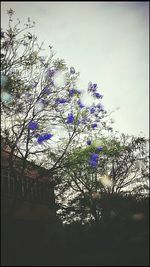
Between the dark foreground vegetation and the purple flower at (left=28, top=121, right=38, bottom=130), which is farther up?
the purple flower at (left=28, top=121, right=38, bottom=130)

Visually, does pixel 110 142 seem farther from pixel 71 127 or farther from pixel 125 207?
pixel 125 207

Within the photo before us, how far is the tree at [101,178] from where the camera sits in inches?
470

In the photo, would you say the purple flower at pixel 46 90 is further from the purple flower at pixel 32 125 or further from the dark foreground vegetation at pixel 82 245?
the dark foreground vegetation at pixel 82 245

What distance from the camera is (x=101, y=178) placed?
23266 millimetres

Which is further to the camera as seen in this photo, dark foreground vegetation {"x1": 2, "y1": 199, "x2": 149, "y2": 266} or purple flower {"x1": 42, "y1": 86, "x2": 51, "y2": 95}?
purple flower {"x1": 42, "y1": 86, "x2": 51, "y2": 95}

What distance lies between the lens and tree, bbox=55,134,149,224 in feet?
39.1

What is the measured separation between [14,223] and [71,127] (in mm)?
7362

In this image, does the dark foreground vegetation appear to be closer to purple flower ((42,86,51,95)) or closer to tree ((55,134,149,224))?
tree ((55,134,149,224))

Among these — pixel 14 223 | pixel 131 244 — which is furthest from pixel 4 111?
pixel 131 244

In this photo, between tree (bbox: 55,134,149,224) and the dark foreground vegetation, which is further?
tree (bbox: 55,134,149,224)

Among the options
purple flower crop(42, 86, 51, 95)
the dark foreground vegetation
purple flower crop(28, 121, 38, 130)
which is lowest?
the dark foreground vegetation

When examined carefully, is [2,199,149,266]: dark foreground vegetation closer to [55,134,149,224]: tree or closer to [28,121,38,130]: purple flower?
[55,134,149,224]: tree

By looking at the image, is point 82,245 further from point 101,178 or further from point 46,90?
point 101,178

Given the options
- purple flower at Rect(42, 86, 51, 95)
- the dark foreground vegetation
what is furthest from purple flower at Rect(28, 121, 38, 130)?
the dark foreground vegetation
